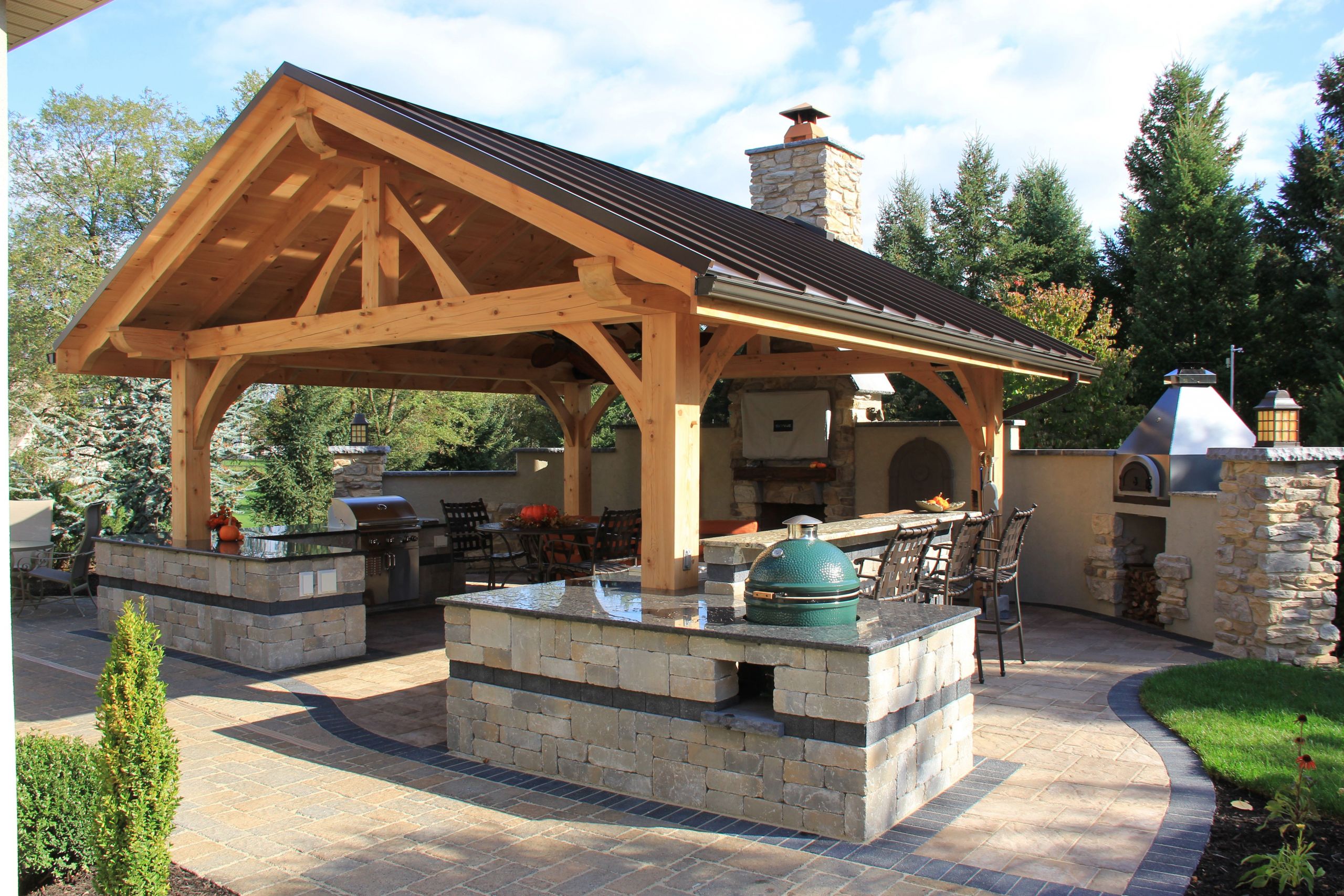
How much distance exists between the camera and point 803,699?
414cm

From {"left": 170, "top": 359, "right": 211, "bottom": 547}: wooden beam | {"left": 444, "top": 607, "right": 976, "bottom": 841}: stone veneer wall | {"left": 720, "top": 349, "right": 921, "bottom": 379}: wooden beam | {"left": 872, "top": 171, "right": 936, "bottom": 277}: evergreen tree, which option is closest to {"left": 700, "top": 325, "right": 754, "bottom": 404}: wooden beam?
{"left": 444, "top": 607, "right": 976, "bottom": 841}: stone veneer wall

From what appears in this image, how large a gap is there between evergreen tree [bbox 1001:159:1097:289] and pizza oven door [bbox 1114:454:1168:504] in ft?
41.7

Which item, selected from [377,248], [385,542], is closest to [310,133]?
[377,248]

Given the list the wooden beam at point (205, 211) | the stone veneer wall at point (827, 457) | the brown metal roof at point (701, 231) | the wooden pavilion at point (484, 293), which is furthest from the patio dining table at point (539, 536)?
the stone veneer wall at point (827, 457)

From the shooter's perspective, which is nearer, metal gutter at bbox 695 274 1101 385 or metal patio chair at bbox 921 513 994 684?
metal gutter at bbox 695 274 1101 385

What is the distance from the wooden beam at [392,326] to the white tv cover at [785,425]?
6.12m

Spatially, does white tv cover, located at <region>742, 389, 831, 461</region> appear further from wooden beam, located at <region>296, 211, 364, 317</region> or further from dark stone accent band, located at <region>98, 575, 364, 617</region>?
wooden beam, located at <region>296, 211, 364, 317</region>

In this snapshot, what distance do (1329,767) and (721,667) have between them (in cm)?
317

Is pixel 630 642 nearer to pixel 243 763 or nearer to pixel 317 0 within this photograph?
pixel 243 763

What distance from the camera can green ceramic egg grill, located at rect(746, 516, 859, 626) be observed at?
4395 mm

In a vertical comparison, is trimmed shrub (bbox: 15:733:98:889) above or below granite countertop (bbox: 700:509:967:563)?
below

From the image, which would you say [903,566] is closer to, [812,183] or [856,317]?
[856,317]

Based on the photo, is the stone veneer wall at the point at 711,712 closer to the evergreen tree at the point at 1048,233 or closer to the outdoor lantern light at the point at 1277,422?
the outdoor lantern light at the point at 1277,422

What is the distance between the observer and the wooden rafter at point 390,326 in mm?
5484
